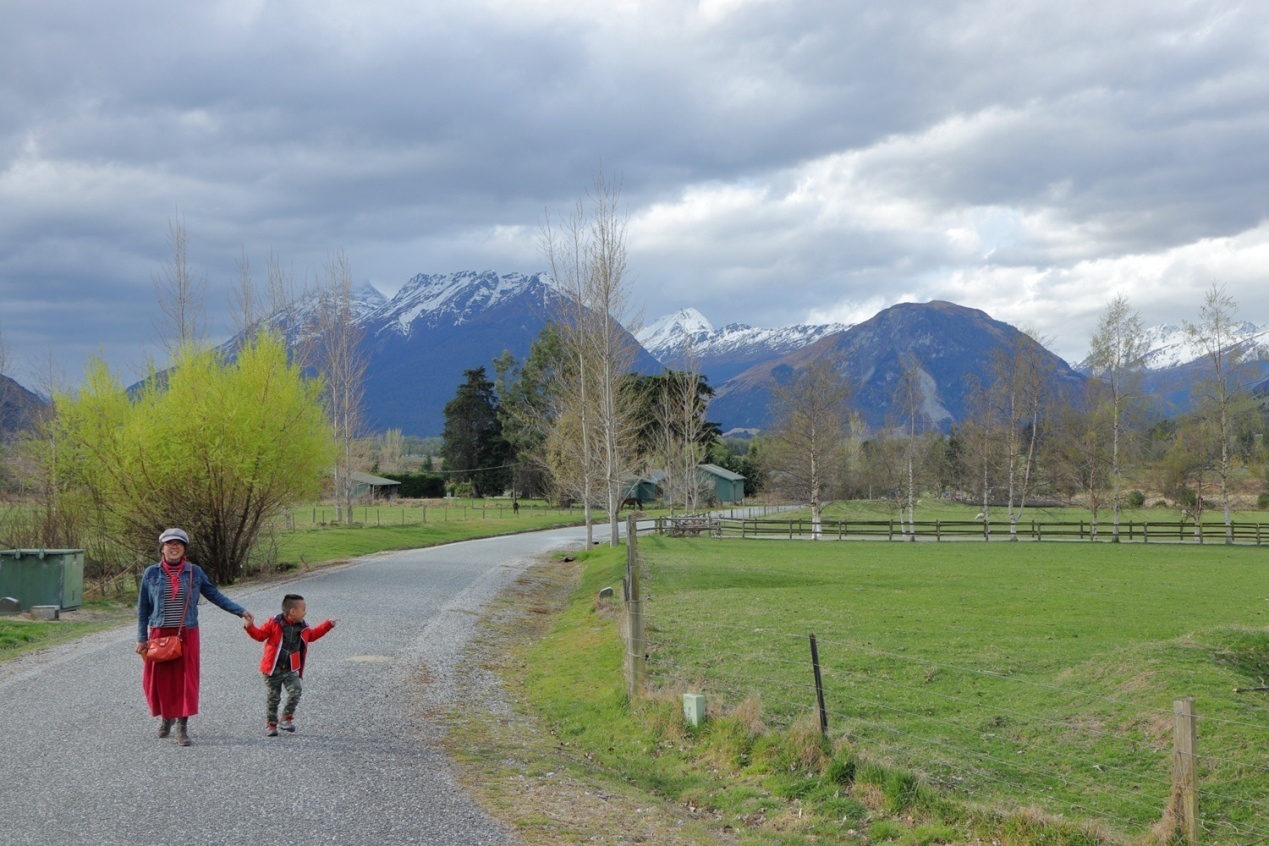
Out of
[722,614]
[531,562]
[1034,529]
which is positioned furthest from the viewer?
[1034,529]

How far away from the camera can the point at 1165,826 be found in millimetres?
6852

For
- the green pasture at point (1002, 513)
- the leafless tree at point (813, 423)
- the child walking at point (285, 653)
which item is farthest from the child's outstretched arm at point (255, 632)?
the green pasture at point (1002, 513)

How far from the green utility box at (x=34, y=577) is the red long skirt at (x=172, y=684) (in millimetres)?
13370

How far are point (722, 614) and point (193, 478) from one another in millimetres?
16843

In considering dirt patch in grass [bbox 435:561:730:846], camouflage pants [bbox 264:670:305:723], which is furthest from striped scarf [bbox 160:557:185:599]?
dirt patch in grass [bbox 435:561:730:846]

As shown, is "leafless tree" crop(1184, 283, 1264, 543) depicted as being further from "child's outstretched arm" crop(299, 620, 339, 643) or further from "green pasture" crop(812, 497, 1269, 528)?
"child's outstretched arm" crop(299, 620, 339, 643)

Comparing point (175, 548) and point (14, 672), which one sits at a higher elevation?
point (175, 548)

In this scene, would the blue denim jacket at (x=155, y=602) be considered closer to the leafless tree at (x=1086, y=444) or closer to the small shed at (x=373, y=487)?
the leafless tree at (x=1086, y=444)

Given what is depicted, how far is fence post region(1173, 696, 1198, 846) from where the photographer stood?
647 centimetres

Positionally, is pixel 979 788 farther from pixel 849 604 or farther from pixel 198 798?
pixel 849 604

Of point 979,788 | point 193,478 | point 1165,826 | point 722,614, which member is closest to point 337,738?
point 979,788

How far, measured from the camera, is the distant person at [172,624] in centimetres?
898

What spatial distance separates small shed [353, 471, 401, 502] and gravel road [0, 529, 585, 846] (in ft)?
246

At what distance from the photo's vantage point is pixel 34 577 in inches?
790
